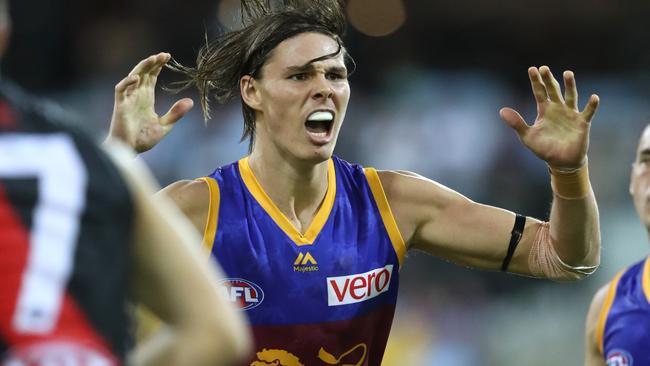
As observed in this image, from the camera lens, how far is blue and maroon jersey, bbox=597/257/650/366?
5121 millimetres

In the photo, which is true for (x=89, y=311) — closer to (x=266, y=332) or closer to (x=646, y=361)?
(x=266, y=332)

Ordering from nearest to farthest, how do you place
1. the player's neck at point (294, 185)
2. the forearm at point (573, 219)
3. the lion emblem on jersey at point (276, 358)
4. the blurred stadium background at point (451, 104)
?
the forearm at point (573, 219) < the lion emblem on jersey at point (276, 358) < the player's neck at point (294, 185) < the blurred stadium background at point (451, 104)

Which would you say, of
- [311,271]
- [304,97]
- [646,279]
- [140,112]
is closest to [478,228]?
[311,271]

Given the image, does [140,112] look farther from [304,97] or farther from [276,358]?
[276,358]

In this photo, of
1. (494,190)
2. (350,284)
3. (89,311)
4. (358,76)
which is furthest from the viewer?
(358,76)

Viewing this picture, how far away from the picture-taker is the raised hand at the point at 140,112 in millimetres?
4758

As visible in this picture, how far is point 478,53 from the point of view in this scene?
12.6 m

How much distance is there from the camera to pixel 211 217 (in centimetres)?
484

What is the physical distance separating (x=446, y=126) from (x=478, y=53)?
6.38 feet

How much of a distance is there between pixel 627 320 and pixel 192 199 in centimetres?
212

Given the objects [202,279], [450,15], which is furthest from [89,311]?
[450,15]

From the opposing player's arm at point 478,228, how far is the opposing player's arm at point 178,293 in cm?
270

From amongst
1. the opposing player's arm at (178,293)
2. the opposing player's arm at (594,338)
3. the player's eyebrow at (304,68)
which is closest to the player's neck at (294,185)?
the player's eyebrow at (304,68)

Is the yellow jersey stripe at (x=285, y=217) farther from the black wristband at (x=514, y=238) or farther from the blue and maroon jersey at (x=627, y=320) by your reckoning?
the blue and maroon jersey at (x=627, y=320)
